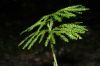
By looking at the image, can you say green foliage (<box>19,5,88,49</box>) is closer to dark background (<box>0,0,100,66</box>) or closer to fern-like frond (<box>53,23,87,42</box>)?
fern-like frond (<box>53,23,87,42</box>)

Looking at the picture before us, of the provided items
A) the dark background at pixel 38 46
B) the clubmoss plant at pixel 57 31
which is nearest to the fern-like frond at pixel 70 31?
the clubmoss plant at pixel 57 31

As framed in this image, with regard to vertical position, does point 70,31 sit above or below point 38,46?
above

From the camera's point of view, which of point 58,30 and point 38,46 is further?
point 38,46

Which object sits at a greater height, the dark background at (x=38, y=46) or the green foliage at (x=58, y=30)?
the green foliage at (x=58, y=30)

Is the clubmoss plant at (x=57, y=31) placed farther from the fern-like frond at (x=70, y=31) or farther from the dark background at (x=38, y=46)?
the dark background at (x=38, y=46)

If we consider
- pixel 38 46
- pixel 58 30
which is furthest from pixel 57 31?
pixel 38 46

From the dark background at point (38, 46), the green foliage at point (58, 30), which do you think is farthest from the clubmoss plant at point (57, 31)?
the dark background at point (38, 46)

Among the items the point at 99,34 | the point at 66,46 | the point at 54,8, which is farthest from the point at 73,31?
the point at 54,8

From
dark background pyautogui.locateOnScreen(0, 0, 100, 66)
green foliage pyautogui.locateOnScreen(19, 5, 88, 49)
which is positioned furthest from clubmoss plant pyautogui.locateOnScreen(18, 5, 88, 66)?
dark background pyautogui.locateOnScreen(0, 0, 100, 66)

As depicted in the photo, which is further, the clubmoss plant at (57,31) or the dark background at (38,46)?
the dark background at (38,46)

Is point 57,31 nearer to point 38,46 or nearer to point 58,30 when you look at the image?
point 58,30
